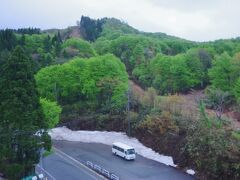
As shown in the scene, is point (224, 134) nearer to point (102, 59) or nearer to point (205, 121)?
point (205, 121)

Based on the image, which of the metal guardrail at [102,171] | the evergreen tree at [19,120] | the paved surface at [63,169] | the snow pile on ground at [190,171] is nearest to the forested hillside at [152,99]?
the snow pile on ground at [190,171]

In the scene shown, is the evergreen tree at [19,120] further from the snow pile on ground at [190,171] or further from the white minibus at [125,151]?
the snow pile on ground at [190,171]

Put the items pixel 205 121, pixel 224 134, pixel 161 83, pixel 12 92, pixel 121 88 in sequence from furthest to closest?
pixel 161 83 < pixel 121 88 < pixel 205 121 < pixel 224 134 < pixel 12 92

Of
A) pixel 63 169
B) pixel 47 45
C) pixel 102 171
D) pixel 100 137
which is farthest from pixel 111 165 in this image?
pixel 47 45

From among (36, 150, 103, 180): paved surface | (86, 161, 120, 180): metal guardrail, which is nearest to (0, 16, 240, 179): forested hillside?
(36, 150, 103, 180): paved surface

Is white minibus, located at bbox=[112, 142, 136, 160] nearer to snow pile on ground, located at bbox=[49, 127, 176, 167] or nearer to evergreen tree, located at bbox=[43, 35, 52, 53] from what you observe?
snow pile on ground, located at bbox=[49, 127, 176, 167]

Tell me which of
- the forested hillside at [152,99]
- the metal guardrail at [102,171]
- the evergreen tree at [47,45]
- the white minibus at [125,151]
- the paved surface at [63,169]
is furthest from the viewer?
the evergreen tree at [47,45]

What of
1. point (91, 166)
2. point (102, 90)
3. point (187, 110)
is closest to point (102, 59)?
point (102, 90)

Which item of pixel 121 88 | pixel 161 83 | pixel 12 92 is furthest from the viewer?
pixel 161 83
